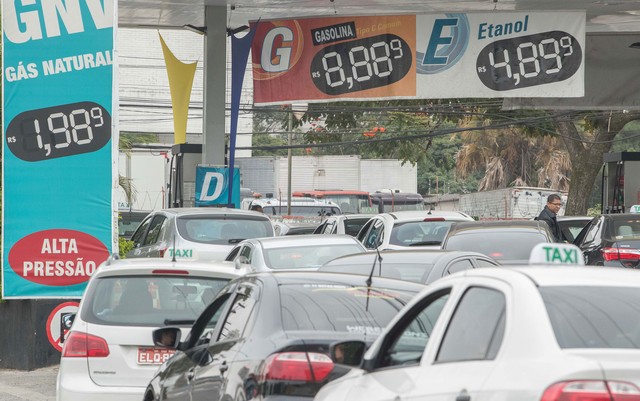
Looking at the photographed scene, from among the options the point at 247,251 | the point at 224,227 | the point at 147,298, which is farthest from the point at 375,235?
the point at 147,298

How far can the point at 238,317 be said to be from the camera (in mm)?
6863

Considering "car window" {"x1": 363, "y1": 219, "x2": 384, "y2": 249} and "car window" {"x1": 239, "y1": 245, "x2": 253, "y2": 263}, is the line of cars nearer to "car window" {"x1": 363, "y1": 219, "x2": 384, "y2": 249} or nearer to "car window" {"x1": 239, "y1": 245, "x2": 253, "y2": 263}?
"car window" {"x1": 239, "y1": 245, "x2": 253, "y2": 263}

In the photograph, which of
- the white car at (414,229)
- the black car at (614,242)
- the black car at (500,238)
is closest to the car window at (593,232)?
the black car at (614,242)

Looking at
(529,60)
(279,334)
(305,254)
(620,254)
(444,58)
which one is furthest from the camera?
(444,58)

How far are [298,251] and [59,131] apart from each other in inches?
129

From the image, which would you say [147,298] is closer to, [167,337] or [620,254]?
[167,337]

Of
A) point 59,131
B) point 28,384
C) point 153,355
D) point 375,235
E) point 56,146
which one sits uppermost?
point 59,131

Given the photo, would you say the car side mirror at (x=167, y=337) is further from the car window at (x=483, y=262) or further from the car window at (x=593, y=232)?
the car window at (x=593, y=232)

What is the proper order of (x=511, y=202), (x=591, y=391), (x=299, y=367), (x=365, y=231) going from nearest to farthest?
(x=591, y=391) → (x=299, y=367) → (x=365, y=231) → (x=511, y=202)

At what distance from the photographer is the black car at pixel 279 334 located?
595cm

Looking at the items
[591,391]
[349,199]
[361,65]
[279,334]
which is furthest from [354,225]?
[349,199]

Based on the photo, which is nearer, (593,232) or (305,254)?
(305,254)

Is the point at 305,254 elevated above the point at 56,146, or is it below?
below

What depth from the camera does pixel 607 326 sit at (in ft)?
14.3
